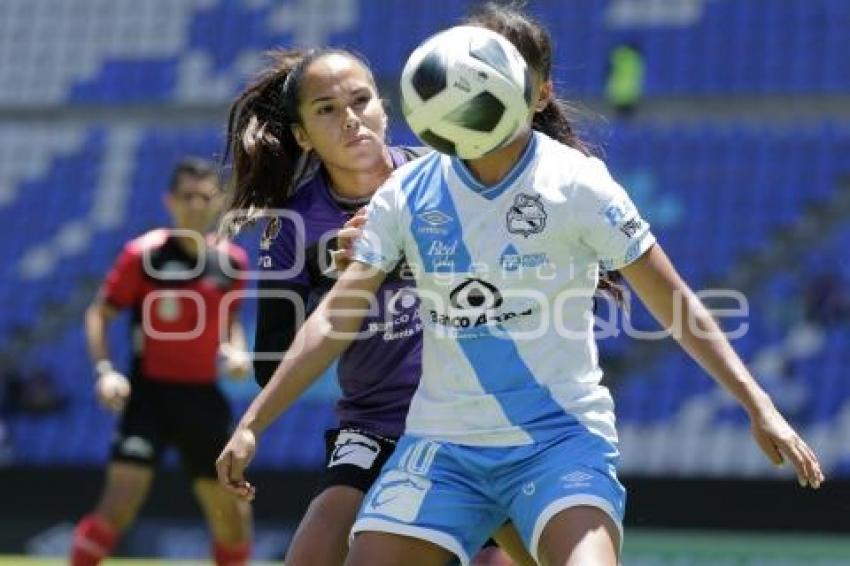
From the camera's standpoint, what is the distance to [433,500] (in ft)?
12.9

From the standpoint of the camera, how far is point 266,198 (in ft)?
16.1

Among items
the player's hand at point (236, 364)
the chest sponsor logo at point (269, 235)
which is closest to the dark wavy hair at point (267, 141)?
the chest sponsor logo at point (269, 235)

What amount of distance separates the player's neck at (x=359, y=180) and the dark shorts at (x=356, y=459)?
0.66 m

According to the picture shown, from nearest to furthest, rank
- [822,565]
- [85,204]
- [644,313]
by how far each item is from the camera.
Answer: [822,565]
[644,313]
[85,204]

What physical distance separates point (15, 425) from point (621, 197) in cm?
1014

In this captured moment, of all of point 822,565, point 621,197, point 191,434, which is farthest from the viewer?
point 822,565

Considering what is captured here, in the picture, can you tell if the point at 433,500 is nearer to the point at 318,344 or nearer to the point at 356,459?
the point at 318,344

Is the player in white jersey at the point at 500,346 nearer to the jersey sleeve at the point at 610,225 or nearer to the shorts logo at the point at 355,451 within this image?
the jersey sleeve at the point at 610,225

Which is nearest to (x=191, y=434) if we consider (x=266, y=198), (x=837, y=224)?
(x=266, y=198)

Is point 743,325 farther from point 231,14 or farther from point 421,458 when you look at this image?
point 421,458

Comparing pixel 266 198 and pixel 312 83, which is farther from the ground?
pixel 312 83

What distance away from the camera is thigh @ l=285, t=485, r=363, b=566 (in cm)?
429

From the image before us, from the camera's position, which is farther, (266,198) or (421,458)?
(266,198)

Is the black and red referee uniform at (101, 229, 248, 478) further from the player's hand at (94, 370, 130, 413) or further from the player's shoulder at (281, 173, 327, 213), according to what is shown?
the player's shoulder at (281, 173, 327, 213)
